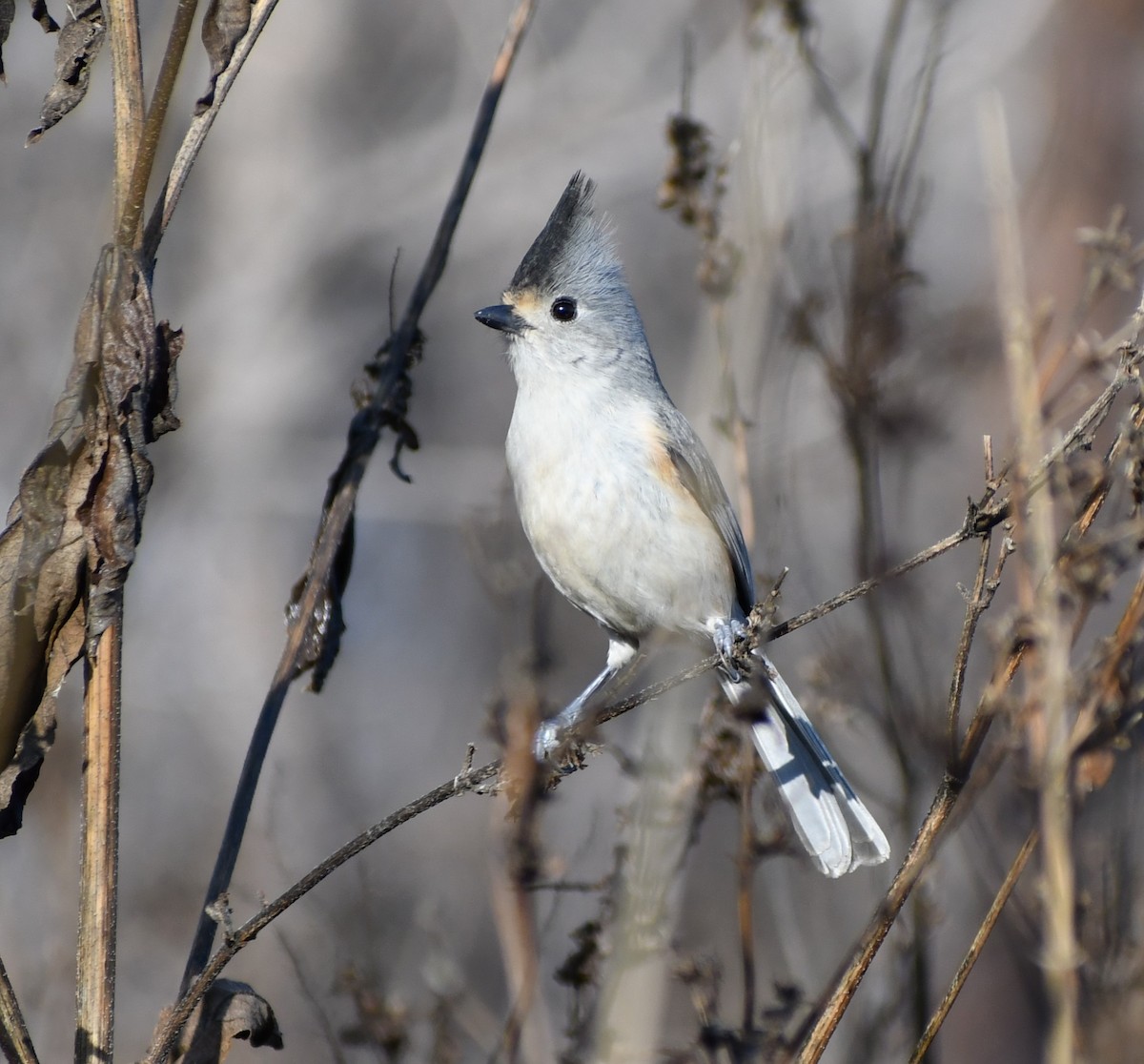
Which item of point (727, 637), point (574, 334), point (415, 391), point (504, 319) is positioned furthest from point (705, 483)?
point (415, 391)

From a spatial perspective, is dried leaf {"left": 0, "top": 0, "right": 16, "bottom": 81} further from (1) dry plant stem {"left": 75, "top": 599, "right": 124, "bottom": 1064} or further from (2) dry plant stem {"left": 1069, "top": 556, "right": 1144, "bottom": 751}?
(2) dry plant stem {"left": 1069, "top": 556, "right": 1144, "bottom": 751}

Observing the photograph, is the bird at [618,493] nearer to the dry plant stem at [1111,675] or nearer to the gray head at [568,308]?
the gray head at [568,308]

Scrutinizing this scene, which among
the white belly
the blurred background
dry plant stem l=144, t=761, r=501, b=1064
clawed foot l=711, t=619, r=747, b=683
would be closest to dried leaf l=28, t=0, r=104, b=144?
dry plant stem l=144, t=761, r=501, b=1064

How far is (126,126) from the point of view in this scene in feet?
4.72

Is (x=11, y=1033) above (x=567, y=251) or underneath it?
underneath

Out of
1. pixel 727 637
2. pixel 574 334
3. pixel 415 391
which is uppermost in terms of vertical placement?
pixel 415 391

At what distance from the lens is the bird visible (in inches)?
117

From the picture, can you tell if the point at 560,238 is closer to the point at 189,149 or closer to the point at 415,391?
the point at 189,149

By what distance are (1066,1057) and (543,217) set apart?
606cm

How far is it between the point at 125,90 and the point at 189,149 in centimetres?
10

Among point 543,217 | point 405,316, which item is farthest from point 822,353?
point 543,217

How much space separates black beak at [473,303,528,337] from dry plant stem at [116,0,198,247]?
1.76 metres

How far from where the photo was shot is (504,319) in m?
3.21

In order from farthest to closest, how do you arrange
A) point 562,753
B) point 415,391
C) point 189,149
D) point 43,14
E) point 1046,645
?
point 415,391, point 562,753, point 43,14, point 189,149, point 1046,645
